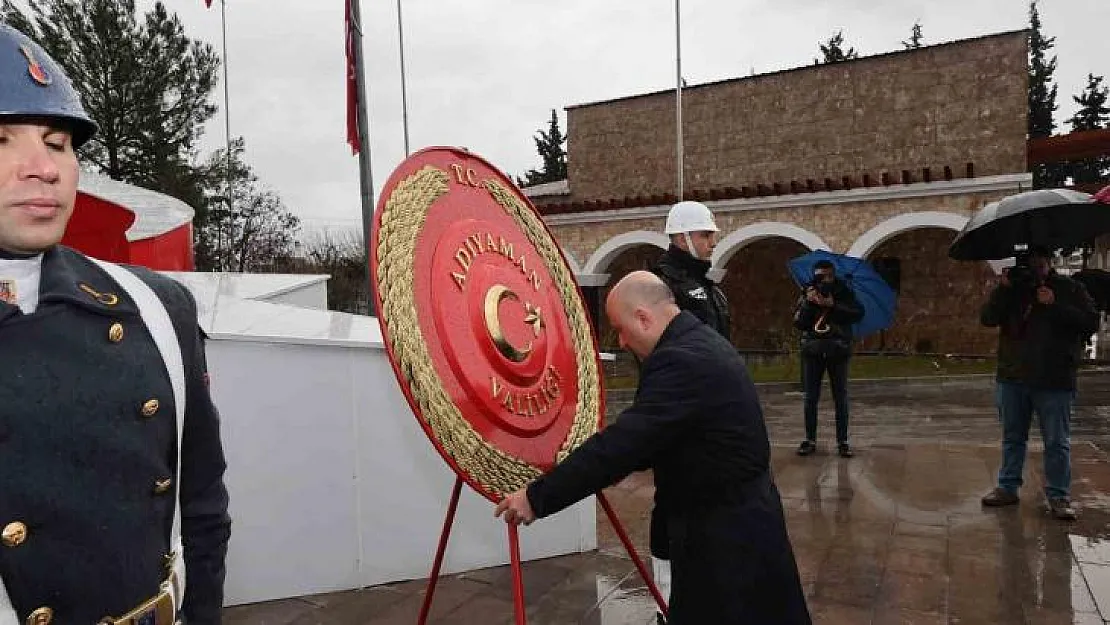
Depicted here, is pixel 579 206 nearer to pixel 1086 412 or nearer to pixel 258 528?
pixel 1086 412

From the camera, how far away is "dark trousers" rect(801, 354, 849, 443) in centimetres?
641

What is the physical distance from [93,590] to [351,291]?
28671mm

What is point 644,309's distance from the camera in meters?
2.26

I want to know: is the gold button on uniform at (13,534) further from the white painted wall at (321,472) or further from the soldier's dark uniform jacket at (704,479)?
the white painted wall at (321,472)

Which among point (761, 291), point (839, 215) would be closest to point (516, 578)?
point (839, 215)

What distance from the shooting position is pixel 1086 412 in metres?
8.95

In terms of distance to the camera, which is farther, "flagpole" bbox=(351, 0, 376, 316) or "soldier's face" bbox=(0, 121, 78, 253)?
"flagpole" bbox=(351, 0, 376, 316)

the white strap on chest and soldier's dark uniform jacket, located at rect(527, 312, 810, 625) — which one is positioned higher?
the white strap on chest

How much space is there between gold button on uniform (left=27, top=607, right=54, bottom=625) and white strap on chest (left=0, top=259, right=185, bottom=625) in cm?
21

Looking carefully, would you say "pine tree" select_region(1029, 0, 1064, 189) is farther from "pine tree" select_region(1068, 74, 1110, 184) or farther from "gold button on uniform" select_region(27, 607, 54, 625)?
"gold button on uniform" select_region(27, 607, 54, 625)

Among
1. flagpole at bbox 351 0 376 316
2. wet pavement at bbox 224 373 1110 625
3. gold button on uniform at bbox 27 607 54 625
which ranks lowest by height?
wet pavement at bbox 224 373 1110 625

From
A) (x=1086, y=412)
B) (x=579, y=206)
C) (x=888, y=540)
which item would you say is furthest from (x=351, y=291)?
(x=888, y=540)

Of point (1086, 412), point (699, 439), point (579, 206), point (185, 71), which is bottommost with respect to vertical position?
point (1086, 412)

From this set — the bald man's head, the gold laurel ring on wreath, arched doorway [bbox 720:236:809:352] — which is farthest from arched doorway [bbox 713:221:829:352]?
the gold laurel ring on wreath
